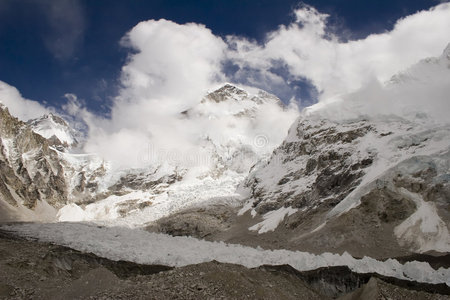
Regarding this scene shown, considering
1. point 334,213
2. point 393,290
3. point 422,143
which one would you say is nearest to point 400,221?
point 334,213

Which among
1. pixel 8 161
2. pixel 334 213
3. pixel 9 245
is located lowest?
pixel 9 245

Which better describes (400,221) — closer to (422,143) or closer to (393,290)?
(422,143)

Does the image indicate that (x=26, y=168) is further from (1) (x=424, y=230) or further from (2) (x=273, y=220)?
(1) (x=424, y=230)

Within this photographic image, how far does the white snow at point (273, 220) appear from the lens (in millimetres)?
73438

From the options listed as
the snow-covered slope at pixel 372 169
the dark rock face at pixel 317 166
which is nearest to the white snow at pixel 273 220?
the snow-covered slope at pixel 372 169

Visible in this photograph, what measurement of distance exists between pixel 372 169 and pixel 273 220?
74.8ft

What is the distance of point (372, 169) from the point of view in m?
65.9

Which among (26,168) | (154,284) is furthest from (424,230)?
(26,168)

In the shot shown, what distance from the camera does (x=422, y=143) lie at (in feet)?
214

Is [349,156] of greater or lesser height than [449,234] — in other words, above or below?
above

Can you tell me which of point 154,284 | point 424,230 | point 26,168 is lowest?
point 154,284

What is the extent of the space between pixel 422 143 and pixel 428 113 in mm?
17462

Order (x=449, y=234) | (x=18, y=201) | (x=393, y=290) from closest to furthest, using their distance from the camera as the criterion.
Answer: (x=393, y=290), (x=449, y=234), (x=18, y=201)

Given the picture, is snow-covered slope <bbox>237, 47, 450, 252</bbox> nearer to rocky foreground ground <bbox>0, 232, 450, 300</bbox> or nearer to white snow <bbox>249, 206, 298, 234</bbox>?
white snow <bbox>249, 206, 298, 234</bbox>
